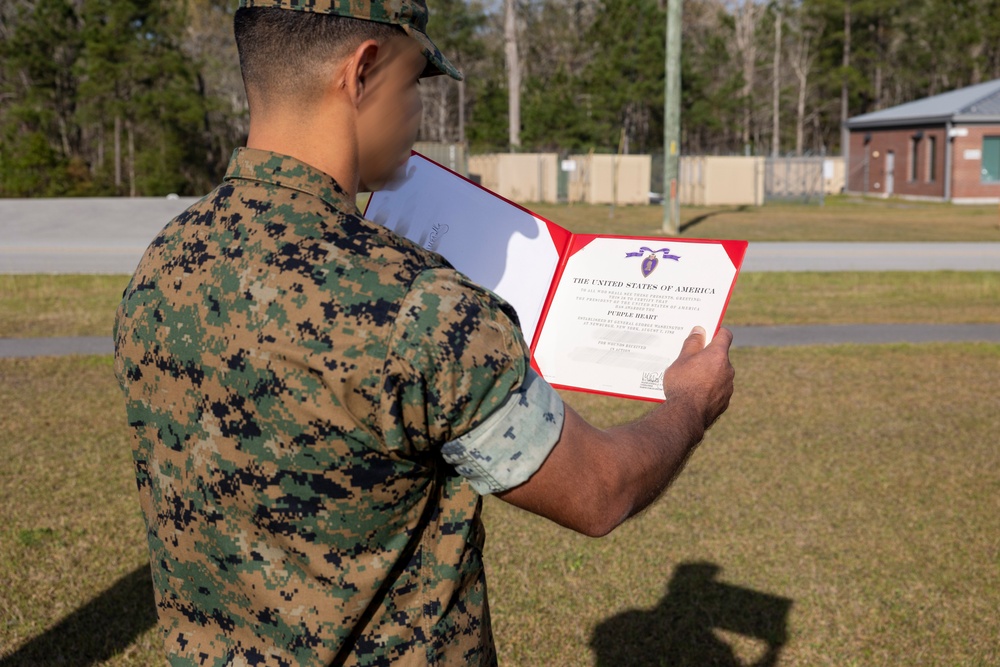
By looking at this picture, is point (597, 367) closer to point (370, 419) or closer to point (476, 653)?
point (476, 653)

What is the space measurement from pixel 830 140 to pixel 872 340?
60.7 metres

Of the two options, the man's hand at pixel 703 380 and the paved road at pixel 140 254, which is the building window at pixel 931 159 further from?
the man's hand at pixel 703 380

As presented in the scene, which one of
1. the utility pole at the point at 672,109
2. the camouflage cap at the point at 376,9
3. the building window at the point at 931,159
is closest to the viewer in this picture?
the camouflage cap at the point at 376,9

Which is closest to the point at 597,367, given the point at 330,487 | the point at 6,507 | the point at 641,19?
the point at 330,487

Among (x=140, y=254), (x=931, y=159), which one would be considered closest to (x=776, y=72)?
(x=931, y=159)

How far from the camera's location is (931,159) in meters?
39.2

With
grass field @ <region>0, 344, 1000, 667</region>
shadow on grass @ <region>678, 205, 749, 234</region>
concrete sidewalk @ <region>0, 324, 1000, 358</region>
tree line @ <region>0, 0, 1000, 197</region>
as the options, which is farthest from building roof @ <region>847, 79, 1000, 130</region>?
grass field @ <region>0, 344, 1000, 667</region>

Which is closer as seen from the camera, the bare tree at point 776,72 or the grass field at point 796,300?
the grass field at point 796,300

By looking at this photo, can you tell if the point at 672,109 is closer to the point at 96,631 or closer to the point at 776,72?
the point at 96,631

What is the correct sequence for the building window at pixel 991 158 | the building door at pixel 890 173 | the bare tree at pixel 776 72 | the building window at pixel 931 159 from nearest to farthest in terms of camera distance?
the building window at pixel 991 158, the building window at pixel 931 159, the building door at pixel 890 173, the bare tree at pixel 776 72

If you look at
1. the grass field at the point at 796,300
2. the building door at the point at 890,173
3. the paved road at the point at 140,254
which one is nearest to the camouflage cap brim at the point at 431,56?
the paved road at the point at 140,254

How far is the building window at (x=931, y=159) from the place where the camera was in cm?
3894

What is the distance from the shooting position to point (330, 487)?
4.64 feet

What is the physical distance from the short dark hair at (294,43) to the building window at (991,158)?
4047 centimetres
